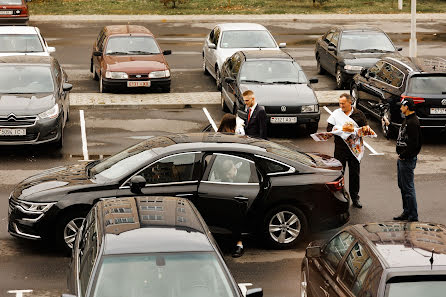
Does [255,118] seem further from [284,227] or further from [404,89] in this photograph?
[404,89]

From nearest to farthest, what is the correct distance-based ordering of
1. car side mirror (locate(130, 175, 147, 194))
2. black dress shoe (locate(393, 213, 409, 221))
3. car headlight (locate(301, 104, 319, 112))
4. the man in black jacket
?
car side mirror (locate(130, 175, 147, 194))
the man in black jacket
black dress shoe (locate(393, 213, 409, 221))
car headlight (locate(301, 104, 319, 112))

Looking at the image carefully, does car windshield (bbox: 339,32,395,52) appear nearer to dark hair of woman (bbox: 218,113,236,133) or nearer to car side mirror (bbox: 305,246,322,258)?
dark hair of woman (bbox: 218,113,236,133)

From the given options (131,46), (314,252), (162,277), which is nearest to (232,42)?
(131,46)

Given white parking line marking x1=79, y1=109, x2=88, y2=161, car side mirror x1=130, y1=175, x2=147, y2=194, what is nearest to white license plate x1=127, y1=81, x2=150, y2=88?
white parking line marking x1=79, y1=109, x2=88, y2=161

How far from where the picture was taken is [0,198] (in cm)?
1519

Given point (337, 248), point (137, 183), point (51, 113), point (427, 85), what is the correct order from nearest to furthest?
point (337, 248) < point (137, 183) < point (51, 113) < point (427, 85)

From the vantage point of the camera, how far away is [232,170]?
1259 cm

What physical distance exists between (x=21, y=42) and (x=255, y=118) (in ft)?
38.3

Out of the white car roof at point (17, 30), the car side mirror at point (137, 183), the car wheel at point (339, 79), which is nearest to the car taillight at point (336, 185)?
the car side mirror at point (137, 183)

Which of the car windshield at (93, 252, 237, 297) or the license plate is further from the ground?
the car windshield at (93, 252, 237, 297)

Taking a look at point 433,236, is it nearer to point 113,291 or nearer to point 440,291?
point 440,291

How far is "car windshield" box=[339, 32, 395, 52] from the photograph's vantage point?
2603cm

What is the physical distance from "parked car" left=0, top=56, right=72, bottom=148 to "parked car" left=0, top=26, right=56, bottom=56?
162 inches

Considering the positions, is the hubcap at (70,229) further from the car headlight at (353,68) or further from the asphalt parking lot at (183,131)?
the car headlight at (353,68)
